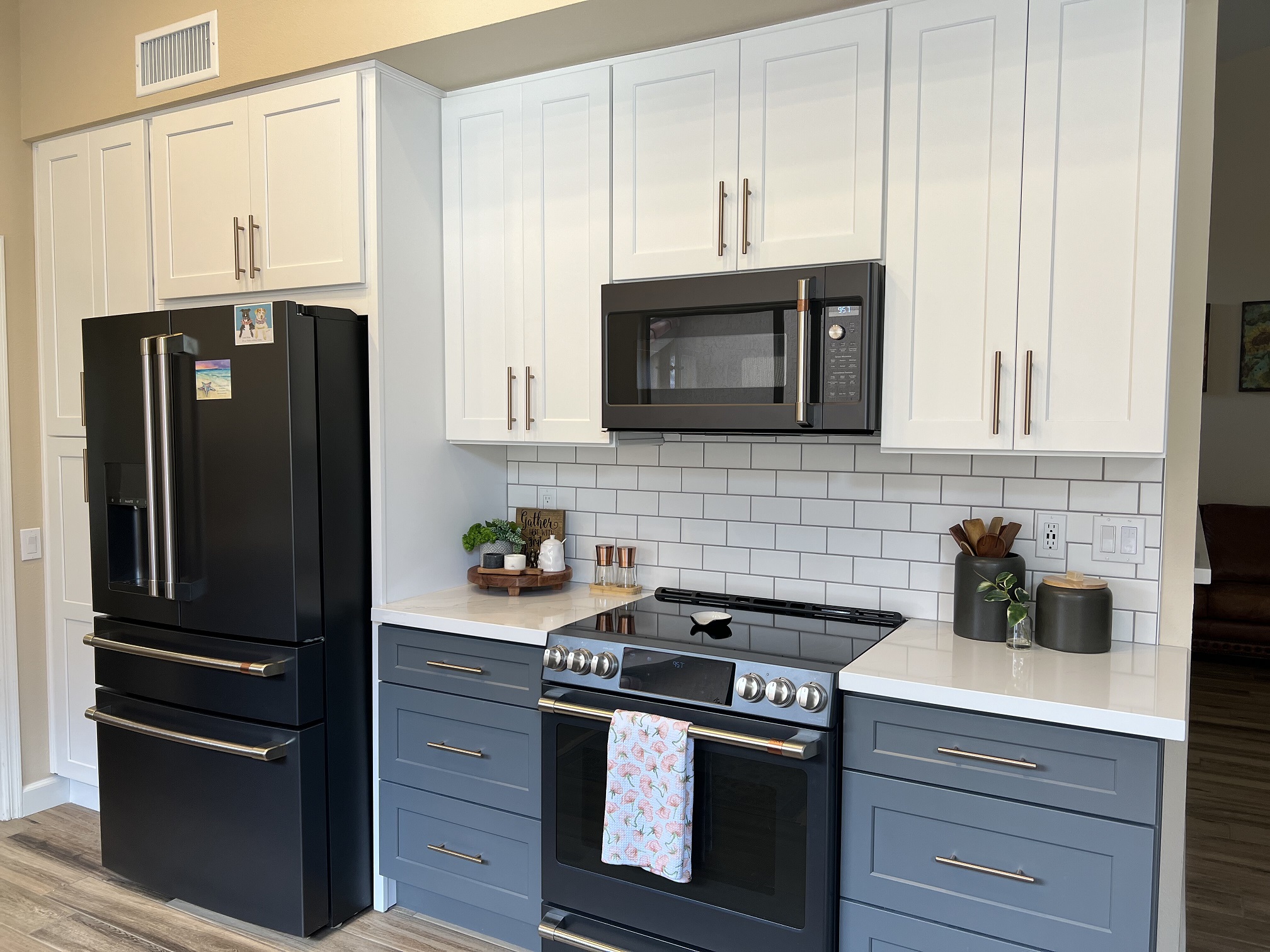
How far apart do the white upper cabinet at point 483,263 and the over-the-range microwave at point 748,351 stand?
1.35ft

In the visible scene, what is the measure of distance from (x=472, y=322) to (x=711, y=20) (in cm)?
112

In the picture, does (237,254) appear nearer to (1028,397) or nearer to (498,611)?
(498,611)

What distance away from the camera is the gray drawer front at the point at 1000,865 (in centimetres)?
167

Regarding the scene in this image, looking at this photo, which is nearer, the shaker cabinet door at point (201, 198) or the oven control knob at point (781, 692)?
the oven control knob at point (781, 692)

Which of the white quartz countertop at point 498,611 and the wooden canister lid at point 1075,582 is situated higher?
the wooden canister lid at point 1075,582

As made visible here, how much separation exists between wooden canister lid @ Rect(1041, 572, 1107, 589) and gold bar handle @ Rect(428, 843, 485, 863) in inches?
66.3

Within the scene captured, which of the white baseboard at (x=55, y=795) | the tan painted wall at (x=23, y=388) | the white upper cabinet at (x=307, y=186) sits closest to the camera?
the white upper cabinet at (x=307, y=186)

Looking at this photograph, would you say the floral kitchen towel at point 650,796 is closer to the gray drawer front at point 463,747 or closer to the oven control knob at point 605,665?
the oven control knob at point 605,665

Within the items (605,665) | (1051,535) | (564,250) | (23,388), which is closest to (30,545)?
(23,388)

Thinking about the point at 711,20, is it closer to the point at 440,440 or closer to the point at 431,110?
the point at 431,110

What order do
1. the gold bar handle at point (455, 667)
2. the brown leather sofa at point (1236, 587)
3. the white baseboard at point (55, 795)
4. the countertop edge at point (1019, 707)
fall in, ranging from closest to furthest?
the countertop edge at point (1019, 707)
the gold bar handle at point (455, 667)
the white baseboard at point (55, 795)
the brown leather sofa at point (1236, 587)

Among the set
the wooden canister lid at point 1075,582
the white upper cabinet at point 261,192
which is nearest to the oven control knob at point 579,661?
the wooden canister lid at point 1075,582

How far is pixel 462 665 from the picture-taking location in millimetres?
2469

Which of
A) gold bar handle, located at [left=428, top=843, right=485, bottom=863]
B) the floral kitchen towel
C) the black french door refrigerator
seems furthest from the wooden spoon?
the black french door refrigerator
